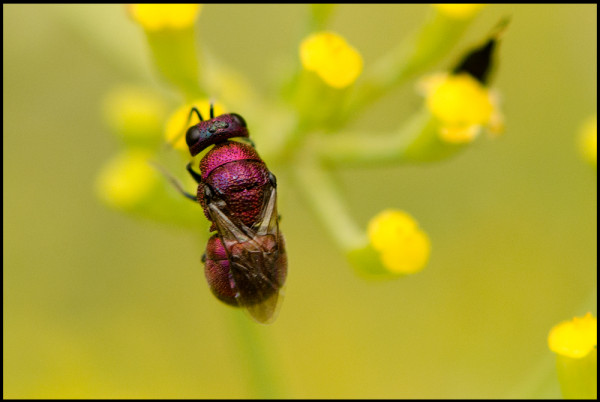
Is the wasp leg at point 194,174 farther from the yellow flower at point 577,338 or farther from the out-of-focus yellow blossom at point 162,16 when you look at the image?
the yellow flower at point 577,338

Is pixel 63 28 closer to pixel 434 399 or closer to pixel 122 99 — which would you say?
pixel 122 99

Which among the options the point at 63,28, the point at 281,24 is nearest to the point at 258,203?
the point at 63,28

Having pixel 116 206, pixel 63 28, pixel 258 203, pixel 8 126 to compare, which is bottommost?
pixel 258 203

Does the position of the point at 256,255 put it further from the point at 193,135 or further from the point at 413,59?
the point at 413,59

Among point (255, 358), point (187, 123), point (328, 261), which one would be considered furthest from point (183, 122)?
point (328, 261)

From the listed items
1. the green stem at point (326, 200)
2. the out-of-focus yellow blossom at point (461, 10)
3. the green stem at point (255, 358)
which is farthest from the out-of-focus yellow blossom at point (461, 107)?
the green stem at point (255, 358)

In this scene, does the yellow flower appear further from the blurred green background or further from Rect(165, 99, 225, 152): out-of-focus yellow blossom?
the blurred green background
